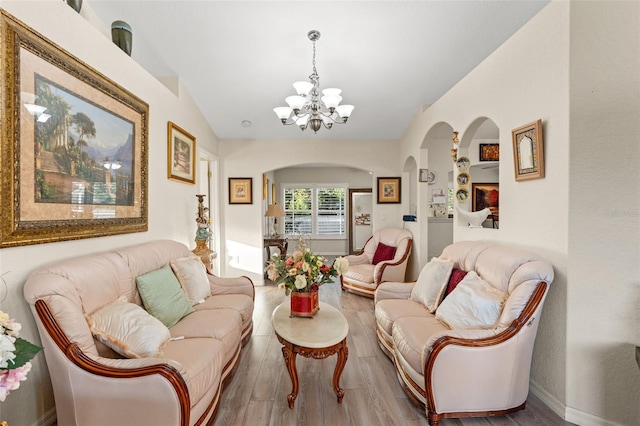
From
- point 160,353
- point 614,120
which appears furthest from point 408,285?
point 160,353

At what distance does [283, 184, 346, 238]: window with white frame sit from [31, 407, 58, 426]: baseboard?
259 inches

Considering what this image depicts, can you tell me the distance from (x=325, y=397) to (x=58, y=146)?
2.48 metres

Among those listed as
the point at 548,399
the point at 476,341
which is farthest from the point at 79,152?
the point at 548,399

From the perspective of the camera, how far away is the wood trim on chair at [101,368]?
1445 millimetres

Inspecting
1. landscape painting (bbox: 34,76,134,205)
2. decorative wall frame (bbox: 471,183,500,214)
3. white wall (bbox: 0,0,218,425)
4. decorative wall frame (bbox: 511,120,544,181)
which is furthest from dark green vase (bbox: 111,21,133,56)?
decorative wall frame (bbox: 471,183,500,214)

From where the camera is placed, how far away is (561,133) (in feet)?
6.45

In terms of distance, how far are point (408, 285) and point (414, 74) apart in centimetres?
256

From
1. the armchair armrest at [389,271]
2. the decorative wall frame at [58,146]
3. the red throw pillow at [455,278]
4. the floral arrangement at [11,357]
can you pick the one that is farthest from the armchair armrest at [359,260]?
the floral arrangement at [11,357]

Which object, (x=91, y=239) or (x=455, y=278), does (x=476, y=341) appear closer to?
(x=455, y=278)

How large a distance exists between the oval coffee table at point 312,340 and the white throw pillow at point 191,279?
0.89 meters

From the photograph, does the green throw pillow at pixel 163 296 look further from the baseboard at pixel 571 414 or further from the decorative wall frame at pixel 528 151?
the decorative wall frame at pixel 528 151

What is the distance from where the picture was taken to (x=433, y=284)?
271 cm

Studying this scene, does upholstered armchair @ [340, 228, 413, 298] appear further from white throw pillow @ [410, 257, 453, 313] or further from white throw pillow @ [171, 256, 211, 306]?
white throw pillow @ [171, 256, 211, 306]

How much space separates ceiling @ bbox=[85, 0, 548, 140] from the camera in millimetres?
2674
